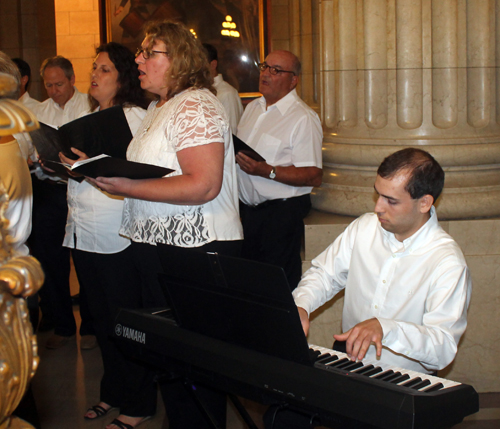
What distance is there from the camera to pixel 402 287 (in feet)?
7.11

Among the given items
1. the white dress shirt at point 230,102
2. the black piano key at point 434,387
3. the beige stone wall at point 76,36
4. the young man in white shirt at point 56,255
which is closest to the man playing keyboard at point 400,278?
the black piano key at point 434,387

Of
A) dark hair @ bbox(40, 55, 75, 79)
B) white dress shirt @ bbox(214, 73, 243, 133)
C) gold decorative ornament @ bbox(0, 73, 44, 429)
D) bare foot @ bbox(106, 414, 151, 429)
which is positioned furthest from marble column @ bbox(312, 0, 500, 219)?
gold decorative ornament @ bbox(0, 73, 44, 429)

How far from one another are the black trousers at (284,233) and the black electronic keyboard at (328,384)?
1834 millimetres

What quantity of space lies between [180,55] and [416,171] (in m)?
1.02

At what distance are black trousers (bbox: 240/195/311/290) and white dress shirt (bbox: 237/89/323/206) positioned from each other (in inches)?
2.3

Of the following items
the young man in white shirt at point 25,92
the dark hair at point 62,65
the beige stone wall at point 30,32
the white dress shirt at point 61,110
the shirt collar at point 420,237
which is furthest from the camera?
the beige stone wall at point 30,32

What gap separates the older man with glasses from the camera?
3613 millimetres

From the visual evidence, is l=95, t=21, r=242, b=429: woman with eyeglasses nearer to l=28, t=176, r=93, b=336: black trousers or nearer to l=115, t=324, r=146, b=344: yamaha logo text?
l=115, t=324, r=146, b=344: yamaha logo text

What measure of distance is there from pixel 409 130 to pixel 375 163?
0.26 meters

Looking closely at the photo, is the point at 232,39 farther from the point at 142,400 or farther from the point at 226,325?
the point at 226,325

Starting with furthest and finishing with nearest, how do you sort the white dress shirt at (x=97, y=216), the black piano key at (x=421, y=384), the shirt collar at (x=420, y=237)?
the white dress shirt at (x=97, y=216)
the shirt collar at (x=420, y=237)
the black piano key at (x=421, y=384)

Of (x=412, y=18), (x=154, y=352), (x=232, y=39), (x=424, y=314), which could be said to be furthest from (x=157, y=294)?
(x=232, y=39)

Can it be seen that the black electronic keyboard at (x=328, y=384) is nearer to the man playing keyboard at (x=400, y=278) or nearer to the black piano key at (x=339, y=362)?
the black piano key at (x=339, y=362)

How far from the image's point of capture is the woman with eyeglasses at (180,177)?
2.24m
